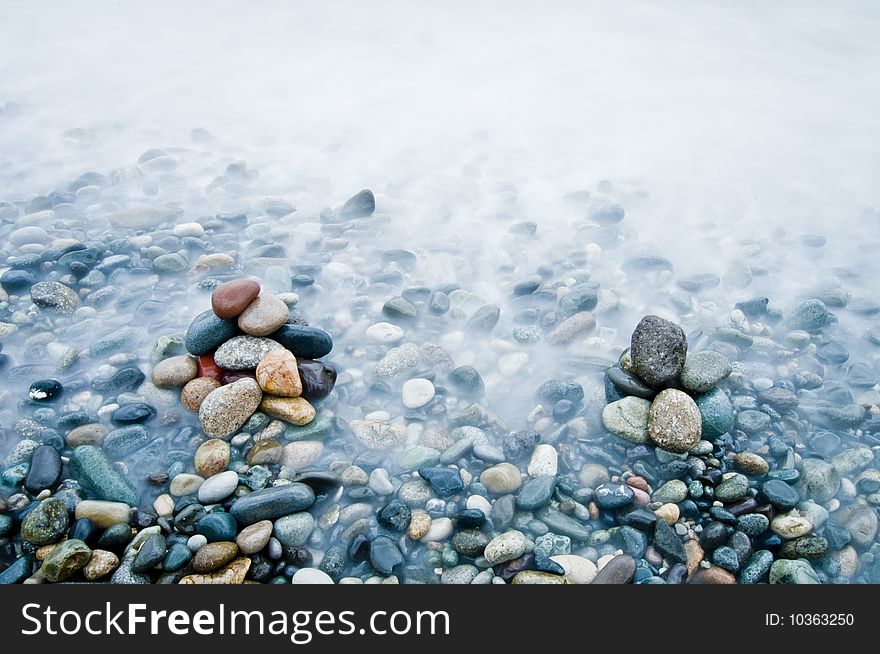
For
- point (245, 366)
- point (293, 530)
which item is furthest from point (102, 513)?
point (245, 366)

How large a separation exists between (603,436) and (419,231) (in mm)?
2457

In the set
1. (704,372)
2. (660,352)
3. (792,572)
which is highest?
(660,352)

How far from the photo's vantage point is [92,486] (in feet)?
8.34

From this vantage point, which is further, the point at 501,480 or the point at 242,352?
the point at 242,352

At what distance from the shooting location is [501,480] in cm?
268

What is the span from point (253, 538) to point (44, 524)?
0.86 m

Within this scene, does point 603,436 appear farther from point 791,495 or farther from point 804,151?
point 804,151

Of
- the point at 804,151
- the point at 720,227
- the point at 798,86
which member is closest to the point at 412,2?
the point at 798,86

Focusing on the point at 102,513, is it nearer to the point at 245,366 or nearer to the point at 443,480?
the point at 245,366

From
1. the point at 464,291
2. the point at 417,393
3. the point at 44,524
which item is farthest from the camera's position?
the point at 464,291

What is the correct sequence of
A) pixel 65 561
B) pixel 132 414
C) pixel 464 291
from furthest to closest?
1. pixel 464 291
2. pixel 132 414
3. pixel 65 561

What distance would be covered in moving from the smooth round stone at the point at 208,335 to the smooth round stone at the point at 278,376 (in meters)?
0.30

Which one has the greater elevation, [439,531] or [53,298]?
[53,298]

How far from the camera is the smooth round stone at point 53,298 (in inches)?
142
